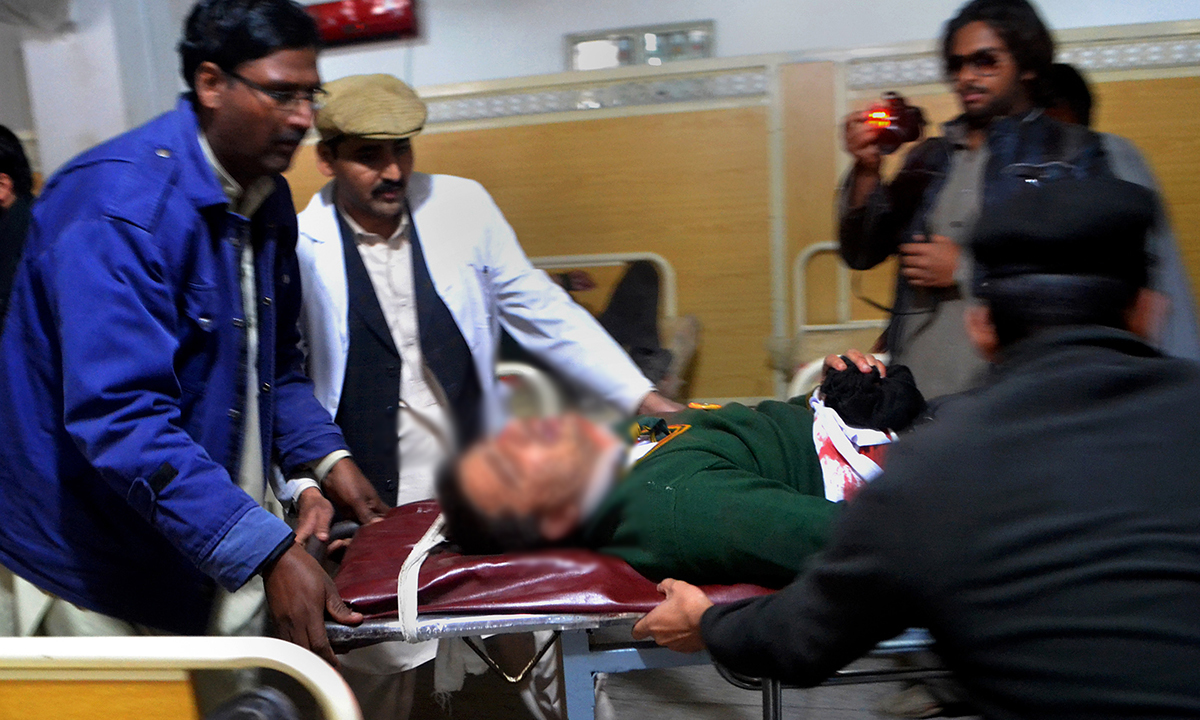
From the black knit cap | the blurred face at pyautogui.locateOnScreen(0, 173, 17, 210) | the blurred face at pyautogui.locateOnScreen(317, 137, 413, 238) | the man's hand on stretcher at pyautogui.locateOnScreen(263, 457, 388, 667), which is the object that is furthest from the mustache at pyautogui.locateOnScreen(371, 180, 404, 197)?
the blurred face at pyautogui.locateOnScreen(0, 173, 17, 210)

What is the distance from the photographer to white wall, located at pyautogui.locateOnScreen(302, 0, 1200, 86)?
3811 mm

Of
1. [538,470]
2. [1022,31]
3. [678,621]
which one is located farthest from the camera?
[1022,31]


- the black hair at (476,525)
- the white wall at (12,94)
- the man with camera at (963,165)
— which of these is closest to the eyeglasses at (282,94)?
the black hair at (476,525)

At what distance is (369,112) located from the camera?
1.84 meters

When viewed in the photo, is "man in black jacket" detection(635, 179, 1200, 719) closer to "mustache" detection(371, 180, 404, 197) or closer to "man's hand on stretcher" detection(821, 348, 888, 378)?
"man's hand on stretcher" detection(821, 348, 888, 378)

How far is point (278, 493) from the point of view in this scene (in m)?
1.54

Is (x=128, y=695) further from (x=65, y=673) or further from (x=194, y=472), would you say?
(x=194, y=472)

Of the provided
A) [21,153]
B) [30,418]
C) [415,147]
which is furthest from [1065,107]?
[21,153]

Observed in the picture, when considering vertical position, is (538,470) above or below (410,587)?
above

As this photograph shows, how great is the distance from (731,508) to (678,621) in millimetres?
208

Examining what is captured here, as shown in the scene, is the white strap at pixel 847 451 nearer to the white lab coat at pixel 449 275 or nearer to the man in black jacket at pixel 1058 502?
the white lab coat at pixel 449 275

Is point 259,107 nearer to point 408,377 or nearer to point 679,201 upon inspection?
point 408,377

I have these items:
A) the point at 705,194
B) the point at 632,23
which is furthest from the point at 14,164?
the point at 632,23

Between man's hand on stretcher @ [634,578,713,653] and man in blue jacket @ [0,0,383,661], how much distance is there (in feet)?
1.54
